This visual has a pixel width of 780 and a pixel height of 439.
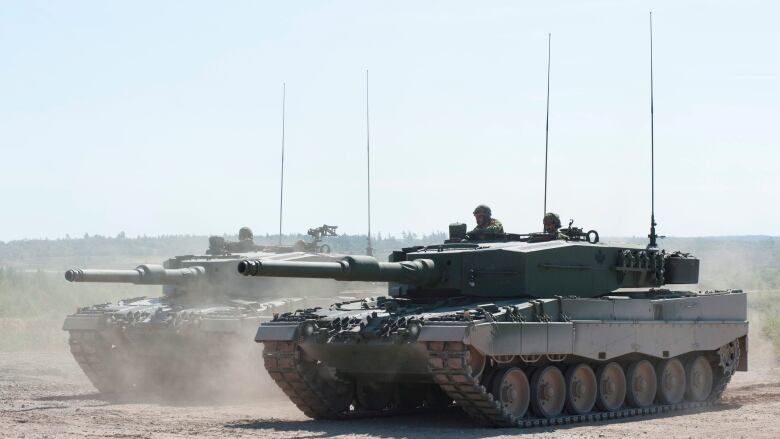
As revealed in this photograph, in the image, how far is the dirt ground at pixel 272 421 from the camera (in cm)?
1714

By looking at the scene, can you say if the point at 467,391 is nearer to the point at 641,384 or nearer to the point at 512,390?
the point at 512,390

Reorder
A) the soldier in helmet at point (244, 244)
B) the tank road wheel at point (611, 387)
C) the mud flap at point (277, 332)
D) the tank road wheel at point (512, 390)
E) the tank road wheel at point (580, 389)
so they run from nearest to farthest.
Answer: the tank road wheel at point (512, 390) → the mud flap at point (277, 332) → the tank road wheel at point (580, 389) → the tank road wheel at point (611, 387) → the soldier in helmet at point (244, 244)

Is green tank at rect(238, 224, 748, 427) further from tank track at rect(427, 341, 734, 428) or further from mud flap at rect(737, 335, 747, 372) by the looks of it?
mud flap at rect(737, 335, 747, 372)

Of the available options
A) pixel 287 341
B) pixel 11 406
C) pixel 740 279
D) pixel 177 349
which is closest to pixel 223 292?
pixel 177 349

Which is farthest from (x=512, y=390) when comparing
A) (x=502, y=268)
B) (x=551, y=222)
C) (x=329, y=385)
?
(x=551, y=222)

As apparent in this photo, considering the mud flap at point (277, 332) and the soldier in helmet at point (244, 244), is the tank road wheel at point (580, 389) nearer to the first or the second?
the mud flap at point (277, 332)

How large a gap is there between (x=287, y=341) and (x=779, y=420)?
→ 678cm

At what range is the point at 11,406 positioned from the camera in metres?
21.6

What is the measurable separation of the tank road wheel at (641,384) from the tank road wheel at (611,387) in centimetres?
14

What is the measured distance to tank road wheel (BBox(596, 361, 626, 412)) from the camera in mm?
20188

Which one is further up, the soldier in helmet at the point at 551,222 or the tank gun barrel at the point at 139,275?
the soldier in helmet at the point at 551,222

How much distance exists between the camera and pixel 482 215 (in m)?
21.8

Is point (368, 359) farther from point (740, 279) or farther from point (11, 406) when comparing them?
point (740, 279)

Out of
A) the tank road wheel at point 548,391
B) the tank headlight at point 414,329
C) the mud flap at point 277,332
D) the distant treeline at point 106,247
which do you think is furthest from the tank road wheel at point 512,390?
the distant treeline at point 106,247
